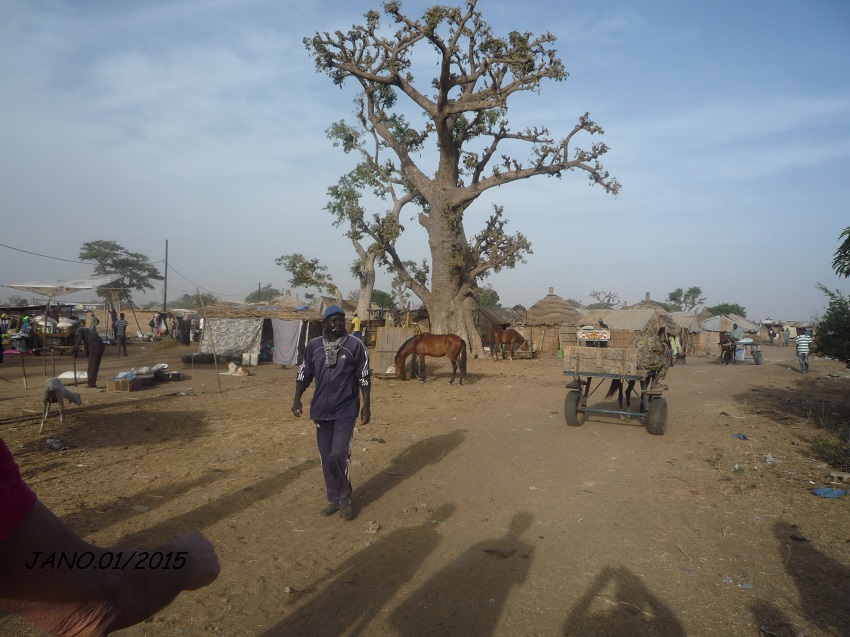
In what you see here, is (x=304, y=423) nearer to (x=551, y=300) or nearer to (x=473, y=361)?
(x=473, y=361)

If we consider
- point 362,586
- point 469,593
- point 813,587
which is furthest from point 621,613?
point 362,586

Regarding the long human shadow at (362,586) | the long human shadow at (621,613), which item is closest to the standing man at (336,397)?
the long human shadow at (362,586)

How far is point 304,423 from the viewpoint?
10148 mm

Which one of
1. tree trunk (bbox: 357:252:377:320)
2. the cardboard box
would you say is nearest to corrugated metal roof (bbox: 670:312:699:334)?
tree trunk (bbox: 357:252:377:320)

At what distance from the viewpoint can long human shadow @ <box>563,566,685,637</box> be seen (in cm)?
358

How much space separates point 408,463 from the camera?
7.67 m

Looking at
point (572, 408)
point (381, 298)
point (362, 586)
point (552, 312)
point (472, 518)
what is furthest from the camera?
point (381, 298)

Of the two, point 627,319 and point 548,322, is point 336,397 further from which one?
point 627,319

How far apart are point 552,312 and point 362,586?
30029 millimetres

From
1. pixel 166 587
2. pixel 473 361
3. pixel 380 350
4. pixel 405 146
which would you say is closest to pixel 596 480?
pixel 166 587

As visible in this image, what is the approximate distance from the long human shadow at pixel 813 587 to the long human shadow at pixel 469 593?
5.47 feet

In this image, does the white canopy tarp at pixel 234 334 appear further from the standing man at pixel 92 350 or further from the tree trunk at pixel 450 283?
the tree trunk at pixel 450 283

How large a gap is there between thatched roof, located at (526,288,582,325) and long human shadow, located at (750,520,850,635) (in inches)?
1090

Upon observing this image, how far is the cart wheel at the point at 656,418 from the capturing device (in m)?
9.33
